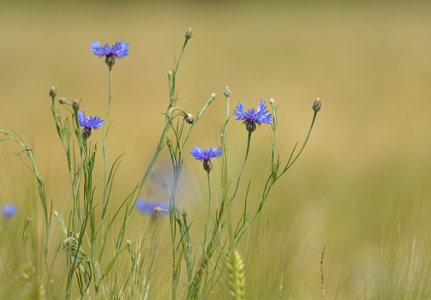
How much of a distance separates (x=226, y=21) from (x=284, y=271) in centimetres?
755

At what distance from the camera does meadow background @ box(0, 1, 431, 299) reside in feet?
2.96

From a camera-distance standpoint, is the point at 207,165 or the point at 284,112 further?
the point at 284,112

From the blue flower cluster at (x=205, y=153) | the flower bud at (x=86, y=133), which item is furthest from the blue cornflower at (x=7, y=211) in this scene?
the blue flower cluster at (x=205, y=153)

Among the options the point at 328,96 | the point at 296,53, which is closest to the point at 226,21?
the point at 296,53

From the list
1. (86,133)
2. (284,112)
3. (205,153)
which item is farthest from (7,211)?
(284,112)

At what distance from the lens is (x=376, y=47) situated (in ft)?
A: 19.0

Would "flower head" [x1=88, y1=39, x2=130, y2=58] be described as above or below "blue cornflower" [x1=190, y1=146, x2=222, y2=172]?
above

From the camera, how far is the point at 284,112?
415cm

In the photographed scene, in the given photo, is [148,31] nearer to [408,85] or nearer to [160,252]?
[408,85]

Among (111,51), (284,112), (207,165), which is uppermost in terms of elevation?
(284,112)

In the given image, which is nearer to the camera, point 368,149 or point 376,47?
point 368,149

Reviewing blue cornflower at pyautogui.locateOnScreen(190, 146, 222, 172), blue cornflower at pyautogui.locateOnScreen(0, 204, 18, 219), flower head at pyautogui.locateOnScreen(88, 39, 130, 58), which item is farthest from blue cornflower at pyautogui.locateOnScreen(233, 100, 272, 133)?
blue cornflower at pyautogui.locateOnScreen(0, 204, 18, 219)

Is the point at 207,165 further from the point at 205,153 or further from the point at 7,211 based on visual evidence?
the point at 7,211

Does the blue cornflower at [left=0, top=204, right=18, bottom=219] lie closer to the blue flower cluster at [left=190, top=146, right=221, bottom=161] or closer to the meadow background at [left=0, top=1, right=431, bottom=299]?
the meadow background at [left=0, top=1, right=431, bottom=299]
